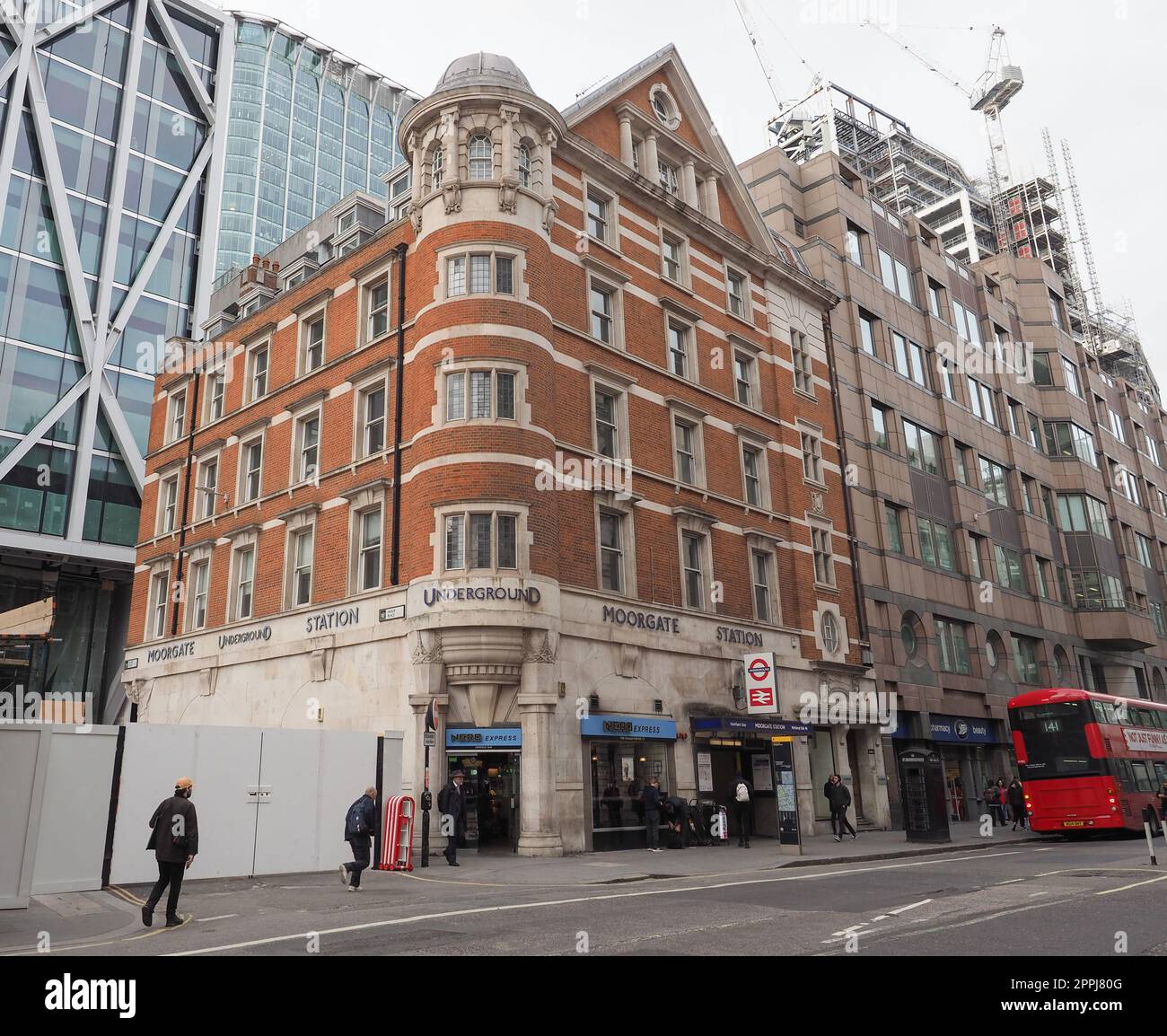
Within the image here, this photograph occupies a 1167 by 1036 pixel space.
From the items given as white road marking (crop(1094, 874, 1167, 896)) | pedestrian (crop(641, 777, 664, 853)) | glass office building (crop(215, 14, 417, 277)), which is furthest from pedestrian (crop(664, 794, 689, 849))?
glass office building (crop(215, 14, 417, 277))

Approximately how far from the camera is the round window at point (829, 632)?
3189 cm

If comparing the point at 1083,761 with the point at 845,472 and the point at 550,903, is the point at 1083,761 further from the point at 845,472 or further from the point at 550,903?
the point at 550,903

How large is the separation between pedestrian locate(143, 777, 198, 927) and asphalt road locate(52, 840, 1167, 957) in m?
0.38

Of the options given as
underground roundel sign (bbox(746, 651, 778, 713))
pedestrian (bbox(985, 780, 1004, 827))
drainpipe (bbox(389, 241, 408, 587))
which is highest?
drainpipe (bbox(389, 241, 408, 587))

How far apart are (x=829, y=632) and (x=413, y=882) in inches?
782

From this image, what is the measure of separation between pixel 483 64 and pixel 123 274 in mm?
40515

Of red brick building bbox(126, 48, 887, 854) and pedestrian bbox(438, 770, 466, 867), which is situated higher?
red brick building bbox(126, 48, 887, 854)

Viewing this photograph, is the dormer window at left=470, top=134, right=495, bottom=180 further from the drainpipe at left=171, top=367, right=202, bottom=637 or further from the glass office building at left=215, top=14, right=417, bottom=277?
the glass office building at left=215, top=14, right=417, bottom=277

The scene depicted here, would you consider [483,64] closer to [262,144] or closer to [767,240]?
[767,240]

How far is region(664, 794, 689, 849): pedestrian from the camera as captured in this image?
77.0 ft

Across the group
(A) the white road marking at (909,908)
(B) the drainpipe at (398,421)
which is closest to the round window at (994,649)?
(B) the drainpipe at (398,421)

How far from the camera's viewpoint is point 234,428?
31.9m

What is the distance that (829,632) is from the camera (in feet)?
106

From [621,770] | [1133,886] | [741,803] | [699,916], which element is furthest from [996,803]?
[699,916]
